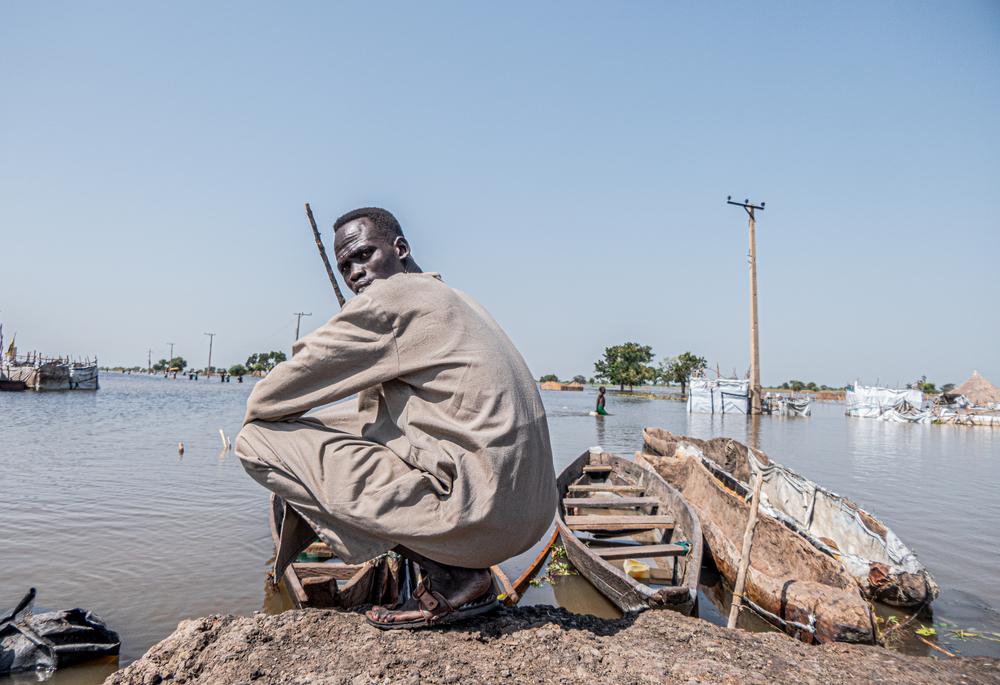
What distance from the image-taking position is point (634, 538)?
313 inches

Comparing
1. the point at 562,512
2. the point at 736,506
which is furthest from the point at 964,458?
the point at 562,512

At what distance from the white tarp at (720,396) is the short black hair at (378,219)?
3360cm

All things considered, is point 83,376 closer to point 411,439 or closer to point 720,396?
point 720,396

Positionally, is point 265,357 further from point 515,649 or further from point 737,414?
point 515,649

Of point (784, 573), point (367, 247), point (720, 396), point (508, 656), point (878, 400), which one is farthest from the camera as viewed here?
point (878, 400)

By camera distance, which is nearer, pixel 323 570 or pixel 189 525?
pixel 323 570

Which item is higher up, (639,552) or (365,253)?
(365,253)

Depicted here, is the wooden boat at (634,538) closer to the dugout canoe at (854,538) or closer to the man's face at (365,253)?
the dugout canoe at (854,538)

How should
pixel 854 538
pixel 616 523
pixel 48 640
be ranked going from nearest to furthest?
pixel 48 640 < pixel 854 538 < pixel 616 523

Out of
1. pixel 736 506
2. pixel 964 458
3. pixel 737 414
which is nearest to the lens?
pixel 736 506

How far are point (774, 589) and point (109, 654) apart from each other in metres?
4.82

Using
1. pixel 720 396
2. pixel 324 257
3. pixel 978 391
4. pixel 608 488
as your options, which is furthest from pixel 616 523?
pixel 978 391

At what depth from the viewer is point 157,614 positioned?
4734mm

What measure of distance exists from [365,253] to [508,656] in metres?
1.62
